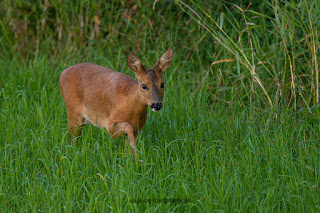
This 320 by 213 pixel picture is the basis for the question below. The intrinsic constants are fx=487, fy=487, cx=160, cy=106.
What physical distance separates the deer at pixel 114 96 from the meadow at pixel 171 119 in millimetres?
154

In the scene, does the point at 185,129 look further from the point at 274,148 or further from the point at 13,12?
the point at 13,12

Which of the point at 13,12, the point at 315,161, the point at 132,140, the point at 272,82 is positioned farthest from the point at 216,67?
the point at 13,12

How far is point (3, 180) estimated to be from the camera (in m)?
4.41

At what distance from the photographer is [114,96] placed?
5.42 m

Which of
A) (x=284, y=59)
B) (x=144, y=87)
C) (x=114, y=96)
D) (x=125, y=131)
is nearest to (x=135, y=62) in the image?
(x=144, y=87)

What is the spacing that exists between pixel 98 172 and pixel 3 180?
2.83ft

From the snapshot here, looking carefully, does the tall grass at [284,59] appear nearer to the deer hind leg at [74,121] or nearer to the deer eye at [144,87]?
the deer eye at [144,87]

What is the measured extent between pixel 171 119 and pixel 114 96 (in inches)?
32.7

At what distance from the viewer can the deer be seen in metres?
4.99

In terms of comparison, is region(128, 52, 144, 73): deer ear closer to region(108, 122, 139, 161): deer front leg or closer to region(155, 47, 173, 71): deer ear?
region(155, 47, 173, 71): deer ear

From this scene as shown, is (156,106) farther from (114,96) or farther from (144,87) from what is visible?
(114,96)

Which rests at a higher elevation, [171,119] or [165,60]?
[165,60]

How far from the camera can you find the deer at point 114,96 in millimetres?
4992

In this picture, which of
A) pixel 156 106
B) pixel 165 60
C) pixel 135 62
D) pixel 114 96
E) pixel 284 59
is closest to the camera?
pixel 156 106
